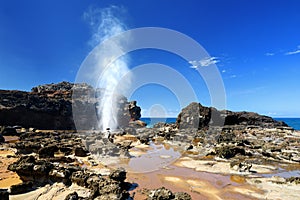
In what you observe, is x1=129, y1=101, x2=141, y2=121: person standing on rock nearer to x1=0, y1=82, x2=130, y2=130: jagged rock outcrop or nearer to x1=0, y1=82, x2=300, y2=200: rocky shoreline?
x1=0, y1=82, x2=130, y2=130: jagged rock outcrop

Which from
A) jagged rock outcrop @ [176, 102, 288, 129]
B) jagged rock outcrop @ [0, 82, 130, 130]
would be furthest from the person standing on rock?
jagged rock outcrop @ [176, 102, 288, 129]

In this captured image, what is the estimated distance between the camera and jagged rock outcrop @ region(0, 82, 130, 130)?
1826 inches

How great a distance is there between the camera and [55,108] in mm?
53031

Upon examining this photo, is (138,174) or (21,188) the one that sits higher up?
(21,188)

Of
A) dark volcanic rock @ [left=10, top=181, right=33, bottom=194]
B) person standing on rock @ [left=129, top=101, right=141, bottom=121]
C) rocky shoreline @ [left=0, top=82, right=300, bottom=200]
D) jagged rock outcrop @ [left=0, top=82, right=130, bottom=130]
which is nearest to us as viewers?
dark volcanic rock @ [left=10, top=181, right=33, bottom=194]

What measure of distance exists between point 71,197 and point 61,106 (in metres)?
51.5

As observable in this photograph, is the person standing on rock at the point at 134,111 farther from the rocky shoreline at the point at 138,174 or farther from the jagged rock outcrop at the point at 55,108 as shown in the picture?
the rocky shoreline at the point at 138,174

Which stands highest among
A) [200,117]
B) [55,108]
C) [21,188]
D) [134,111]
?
[134,111]

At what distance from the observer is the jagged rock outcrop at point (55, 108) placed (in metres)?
46.4

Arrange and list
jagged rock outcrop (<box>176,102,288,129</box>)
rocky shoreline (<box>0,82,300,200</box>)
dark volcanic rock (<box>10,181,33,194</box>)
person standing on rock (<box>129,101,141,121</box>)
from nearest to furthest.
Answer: dark volcanic rock (<box>10,181,33,194</box>) < rocky shoreline (<box>0,82,300,200</box>) < jagged rock outcrop (<box>176,102,288,129</box>) < person standing on rock (<box>129,101,141,121</box>)

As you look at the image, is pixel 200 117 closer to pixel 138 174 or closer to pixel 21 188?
pixel 138 174

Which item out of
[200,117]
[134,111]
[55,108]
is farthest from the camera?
[134,111]

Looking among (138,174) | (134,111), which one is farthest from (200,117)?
(138,174)

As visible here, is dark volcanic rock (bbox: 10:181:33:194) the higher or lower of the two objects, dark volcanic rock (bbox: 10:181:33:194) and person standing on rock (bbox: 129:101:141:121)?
the lower
